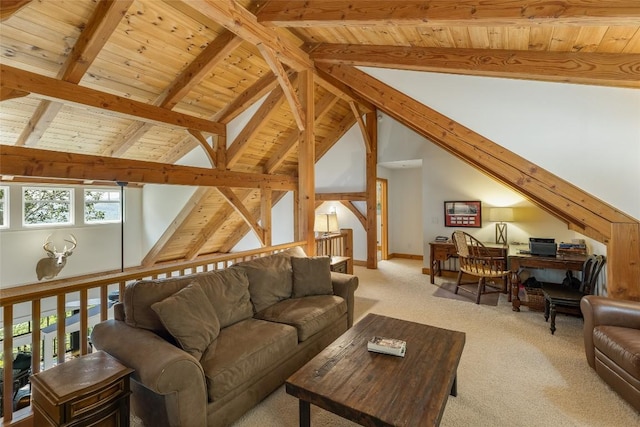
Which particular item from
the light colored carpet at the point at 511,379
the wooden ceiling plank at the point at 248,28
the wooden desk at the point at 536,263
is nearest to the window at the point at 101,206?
the wooden ceiling plank at the point at 248,28

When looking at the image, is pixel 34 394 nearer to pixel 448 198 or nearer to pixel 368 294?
pixel 368 294

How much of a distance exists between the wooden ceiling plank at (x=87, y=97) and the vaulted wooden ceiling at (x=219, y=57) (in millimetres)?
12

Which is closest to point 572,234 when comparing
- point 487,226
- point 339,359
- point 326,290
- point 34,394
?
point 487,226

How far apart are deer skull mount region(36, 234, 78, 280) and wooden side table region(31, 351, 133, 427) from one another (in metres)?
5.09

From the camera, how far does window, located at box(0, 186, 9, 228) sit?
5.64m

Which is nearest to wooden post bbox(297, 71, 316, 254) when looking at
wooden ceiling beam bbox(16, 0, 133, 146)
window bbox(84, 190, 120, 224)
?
wooden ceiling beam bbox(16, 0, 133, 146)

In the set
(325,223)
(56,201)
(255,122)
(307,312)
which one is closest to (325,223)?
(325,223)

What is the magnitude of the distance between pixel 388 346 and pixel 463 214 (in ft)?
14.2

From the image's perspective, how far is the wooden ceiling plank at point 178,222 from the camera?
241 inches

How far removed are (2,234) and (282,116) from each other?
572cm

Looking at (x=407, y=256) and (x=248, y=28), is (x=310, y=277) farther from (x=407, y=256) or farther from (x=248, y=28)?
(x=407, y=256)

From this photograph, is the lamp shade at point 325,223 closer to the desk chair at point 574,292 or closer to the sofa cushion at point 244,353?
the sofa cushion at point 244,353

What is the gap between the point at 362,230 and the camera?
Answer: 689cm

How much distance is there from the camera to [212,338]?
6.65 ft
